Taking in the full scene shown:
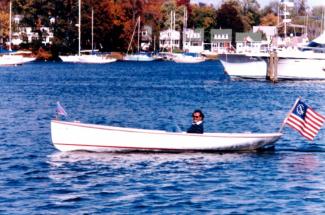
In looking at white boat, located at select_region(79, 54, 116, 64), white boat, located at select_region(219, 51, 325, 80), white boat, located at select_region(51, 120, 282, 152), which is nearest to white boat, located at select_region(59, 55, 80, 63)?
white boat, located at select_region(79, 54, 116, 64)

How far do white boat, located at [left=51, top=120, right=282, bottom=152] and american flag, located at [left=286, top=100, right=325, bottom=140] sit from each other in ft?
3.48

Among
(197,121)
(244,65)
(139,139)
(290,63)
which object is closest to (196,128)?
(197,121)

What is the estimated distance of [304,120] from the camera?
34.7 meters

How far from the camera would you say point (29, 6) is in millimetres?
176500

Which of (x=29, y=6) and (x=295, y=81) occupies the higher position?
(x=29, y=6)

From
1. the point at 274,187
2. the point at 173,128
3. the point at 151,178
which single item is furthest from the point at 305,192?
the point at 173,128

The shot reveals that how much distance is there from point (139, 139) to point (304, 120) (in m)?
7.22

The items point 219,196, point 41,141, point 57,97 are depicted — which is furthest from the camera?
point 57,97

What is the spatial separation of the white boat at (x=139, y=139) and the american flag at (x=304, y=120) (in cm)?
106

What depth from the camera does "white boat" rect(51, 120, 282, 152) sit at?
114ft

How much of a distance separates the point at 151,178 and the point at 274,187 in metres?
4.66

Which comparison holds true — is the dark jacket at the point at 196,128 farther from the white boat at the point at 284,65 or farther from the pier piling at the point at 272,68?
the white boat at the point at 284,65

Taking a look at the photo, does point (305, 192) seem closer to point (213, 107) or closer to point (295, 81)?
point (213, 107)

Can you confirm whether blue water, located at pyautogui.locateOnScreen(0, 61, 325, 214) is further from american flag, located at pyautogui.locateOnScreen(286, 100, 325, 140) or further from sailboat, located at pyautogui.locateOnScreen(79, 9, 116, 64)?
sailboat, located at pyautogui.locateOnScreen(79, 9, 116, 64)
